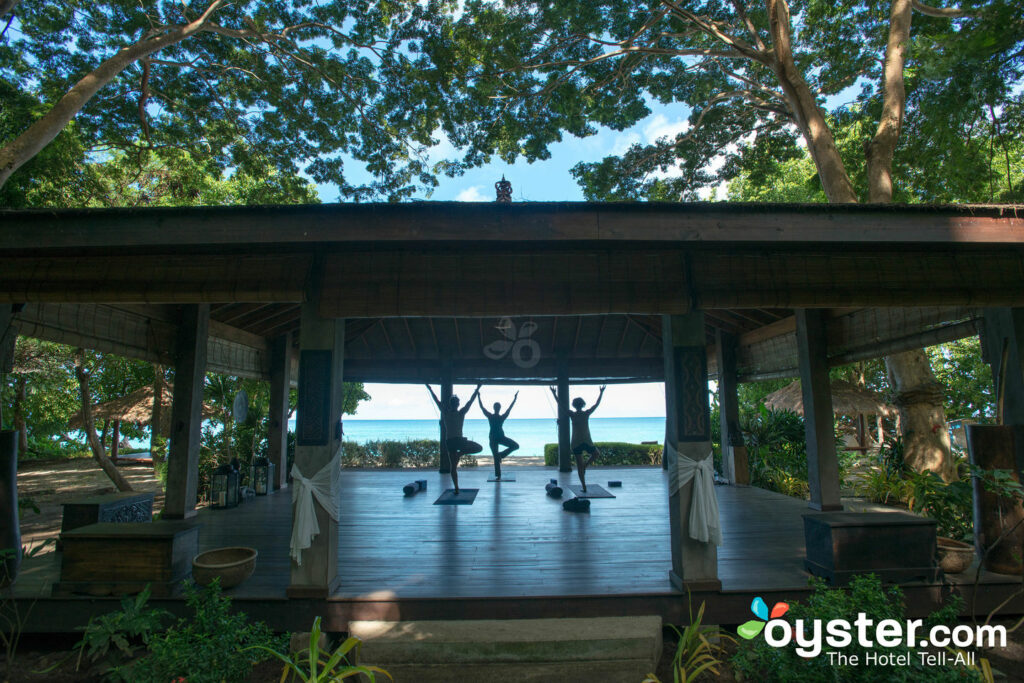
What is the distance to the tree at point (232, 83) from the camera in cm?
773

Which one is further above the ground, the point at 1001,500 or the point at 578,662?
the point at 1001,500

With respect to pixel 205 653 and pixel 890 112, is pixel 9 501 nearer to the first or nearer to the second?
pixel 205 653

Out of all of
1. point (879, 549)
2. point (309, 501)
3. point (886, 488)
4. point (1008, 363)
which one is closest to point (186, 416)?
point (309, 501)

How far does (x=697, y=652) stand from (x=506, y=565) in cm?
157

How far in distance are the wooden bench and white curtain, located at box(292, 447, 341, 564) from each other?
3.05 ft

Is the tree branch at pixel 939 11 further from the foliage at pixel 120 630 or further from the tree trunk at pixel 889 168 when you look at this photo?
the foliage at pixel 120 630

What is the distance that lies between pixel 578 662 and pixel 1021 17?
7.78 m

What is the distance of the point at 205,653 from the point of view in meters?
2.68

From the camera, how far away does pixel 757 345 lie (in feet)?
26.7

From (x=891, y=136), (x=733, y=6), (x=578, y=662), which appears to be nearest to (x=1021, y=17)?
(x=891, y=136)

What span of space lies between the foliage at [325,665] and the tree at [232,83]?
659 centimetres

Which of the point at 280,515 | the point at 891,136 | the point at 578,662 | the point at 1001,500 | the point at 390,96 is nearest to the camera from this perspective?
the point at 578,662

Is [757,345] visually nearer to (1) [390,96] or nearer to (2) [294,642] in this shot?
(2) [294,642]

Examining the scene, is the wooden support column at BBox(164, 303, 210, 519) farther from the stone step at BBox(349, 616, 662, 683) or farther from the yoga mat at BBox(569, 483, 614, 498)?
the yoga mat at BBox(569, 483, 614, 498)
